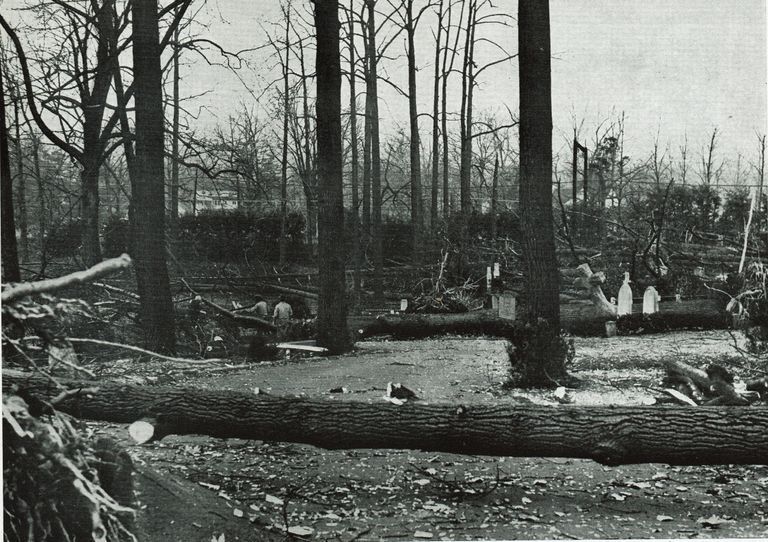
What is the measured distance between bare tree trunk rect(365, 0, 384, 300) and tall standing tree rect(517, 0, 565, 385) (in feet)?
4.33

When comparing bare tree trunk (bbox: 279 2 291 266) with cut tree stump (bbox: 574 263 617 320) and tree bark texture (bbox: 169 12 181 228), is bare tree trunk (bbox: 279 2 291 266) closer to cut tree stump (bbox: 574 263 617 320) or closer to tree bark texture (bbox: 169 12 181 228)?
tree bark texture (bbox: 169 12 181 228)

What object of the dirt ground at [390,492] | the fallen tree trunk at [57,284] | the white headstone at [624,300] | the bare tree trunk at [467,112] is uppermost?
the bare tree trunk at [467,112]

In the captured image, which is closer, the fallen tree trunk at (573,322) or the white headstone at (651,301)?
the fallen tree trunk at (573,322)

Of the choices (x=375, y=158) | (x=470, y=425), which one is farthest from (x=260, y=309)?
(x=375, y=158)

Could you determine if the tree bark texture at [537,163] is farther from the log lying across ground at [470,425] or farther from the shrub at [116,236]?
the shrub at [116,236]

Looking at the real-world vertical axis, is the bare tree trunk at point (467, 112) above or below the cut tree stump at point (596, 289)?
above

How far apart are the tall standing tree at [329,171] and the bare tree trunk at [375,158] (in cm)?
52

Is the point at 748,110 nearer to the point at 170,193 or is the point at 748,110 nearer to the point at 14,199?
the point at 170,193

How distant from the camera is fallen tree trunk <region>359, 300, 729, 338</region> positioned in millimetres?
5652

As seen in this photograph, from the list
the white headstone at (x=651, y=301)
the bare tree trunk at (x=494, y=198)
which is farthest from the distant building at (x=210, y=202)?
the bare tree trunk at (x=494, y=198)

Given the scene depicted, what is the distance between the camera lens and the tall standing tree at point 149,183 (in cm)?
342

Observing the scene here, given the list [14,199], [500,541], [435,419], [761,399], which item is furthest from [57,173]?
[761,399]

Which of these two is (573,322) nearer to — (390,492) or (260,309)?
(260,309)

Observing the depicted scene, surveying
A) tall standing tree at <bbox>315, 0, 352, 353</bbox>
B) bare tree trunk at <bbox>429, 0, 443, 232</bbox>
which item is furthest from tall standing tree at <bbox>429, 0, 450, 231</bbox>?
tall standing tree at <bbox>315, 0, 352, 353</bbox>
